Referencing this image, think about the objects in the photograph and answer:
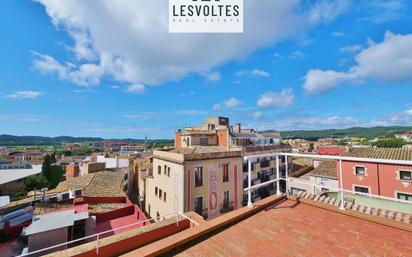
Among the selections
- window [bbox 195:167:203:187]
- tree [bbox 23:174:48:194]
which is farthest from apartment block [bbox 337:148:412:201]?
tree [bbox 23:174:48:194]

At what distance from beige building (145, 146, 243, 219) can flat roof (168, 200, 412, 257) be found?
47.0 feet

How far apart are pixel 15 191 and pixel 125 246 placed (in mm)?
61109

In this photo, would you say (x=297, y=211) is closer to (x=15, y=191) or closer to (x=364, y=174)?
(x=364, y=174)

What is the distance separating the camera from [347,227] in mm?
3516

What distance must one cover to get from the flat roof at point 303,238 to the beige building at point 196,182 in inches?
564

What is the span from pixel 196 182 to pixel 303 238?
1584cm

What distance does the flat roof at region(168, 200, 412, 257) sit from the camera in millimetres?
2865

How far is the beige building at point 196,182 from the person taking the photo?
1792cm

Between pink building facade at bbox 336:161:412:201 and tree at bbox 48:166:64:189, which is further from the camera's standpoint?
tree at bbox 48:166:64:189

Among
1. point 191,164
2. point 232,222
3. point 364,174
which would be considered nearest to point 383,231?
point 232,222

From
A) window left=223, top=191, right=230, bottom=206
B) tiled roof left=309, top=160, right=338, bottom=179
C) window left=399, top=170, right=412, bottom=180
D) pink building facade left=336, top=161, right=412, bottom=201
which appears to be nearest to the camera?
window left=399, top=170, right=412, bottom=180

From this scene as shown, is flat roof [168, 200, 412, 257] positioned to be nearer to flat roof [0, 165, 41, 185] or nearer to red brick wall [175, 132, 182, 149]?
red brick wall [175, 132, 182, 149]

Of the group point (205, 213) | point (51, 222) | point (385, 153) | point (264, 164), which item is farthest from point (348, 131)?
point (51, 222)

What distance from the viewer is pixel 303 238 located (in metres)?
3.19
